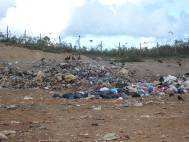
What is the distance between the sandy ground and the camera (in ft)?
28.7

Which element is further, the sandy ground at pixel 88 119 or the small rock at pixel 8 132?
the small rock at pixel 8 132

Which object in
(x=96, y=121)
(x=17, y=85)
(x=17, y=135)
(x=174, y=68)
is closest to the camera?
(x=17, y=135)

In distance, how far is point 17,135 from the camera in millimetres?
8828

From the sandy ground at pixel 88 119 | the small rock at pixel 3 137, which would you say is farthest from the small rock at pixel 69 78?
the small rock at pixel 3 137

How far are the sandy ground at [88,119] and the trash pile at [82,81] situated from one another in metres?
0.85

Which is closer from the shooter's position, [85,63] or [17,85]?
[17,85]

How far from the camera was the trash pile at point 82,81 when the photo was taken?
49.9 ft

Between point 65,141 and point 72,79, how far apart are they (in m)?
9.31

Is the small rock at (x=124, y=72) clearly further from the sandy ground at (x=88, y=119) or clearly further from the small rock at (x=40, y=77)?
the sandy ground at (x=88, y=119)

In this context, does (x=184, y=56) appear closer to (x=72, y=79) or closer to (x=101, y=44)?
(x=101, y=44)

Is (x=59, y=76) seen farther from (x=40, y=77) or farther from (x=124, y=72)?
(x=124, y=72)

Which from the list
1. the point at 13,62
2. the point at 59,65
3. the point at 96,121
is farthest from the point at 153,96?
the point at 13,62

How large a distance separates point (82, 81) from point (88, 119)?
6.87 metres

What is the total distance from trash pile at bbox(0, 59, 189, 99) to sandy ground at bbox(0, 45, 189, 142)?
85 centimetres
